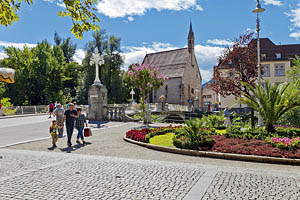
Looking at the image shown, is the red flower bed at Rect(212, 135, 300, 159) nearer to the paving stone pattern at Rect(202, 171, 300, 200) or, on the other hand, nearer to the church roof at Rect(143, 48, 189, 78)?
the paving stone pattern at Rect(202, 171, 300, 200)

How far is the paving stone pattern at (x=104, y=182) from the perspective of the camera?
15.8 feet

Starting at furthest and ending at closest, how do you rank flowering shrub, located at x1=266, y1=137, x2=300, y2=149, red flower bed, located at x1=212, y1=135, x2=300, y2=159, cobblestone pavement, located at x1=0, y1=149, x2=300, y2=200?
flowering shrub, located at x1=266, y1=137, x2=300, y2=149 → red flower bed, located at x1=212, y1=135, x2=300, y2=159 → cobblestone pavement, located at x1=0, y1=149, x2=300, y2=200

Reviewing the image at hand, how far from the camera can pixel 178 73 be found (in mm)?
59875

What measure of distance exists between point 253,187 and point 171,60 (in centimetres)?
A: 6028

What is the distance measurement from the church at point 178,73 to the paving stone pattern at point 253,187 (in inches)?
1971

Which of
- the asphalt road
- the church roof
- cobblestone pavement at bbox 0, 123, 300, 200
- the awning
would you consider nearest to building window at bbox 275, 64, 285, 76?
the church roof

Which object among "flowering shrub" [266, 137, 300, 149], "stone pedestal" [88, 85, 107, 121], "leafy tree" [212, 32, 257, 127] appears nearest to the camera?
"flowering shrub" [266, 137, 300, 149]

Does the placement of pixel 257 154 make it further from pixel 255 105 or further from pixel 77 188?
pixel 77 188

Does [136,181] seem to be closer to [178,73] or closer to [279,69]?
[279,69]

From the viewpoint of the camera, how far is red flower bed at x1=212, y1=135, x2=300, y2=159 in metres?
7.91

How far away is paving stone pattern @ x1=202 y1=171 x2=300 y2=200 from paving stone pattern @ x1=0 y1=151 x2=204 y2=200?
1.71 feet

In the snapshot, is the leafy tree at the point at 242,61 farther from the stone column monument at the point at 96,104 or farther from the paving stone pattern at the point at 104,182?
the paving stone pattern at the point at 104,182

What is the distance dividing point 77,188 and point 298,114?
1517cm

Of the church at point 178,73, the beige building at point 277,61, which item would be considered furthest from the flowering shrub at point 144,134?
the church at point 178,73
